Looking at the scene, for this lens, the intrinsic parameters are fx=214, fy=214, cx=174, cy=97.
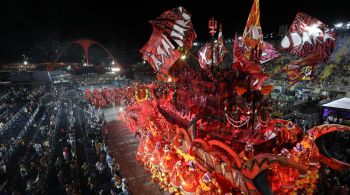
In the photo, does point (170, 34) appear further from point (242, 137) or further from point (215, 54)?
point (242, 137)

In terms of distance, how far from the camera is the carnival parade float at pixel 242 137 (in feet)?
22.7

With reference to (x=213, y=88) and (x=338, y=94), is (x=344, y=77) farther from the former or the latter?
(x=213, y=88)

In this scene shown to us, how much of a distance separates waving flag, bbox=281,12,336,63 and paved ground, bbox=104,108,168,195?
868 cm

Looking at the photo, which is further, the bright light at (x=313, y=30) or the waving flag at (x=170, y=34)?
the waving flag at (x=170, y=34)

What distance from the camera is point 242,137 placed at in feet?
25.7

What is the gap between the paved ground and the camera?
9383 mm

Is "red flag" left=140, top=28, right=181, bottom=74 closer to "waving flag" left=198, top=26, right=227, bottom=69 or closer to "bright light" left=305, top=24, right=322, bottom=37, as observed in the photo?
"waving flag" left=198, top=26, right=227, bottom=69

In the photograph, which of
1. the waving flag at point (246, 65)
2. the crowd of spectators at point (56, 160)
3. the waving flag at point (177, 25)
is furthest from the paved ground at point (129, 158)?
the waving flag at point (177, 25)

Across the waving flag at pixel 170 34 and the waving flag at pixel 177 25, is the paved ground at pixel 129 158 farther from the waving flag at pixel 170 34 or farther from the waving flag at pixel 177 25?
the waving flag at pixel 177 25

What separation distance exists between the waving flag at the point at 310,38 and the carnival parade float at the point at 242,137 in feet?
0.11

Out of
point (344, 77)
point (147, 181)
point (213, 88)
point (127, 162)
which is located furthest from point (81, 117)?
point (344, 77)

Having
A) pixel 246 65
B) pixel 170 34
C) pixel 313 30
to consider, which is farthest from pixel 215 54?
pixel 246 65

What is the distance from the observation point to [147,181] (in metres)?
9.87

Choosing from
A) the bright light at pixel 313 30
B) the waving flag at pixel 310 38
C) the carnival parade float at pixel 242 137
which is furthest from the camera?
the bright light at pixel 313 30
